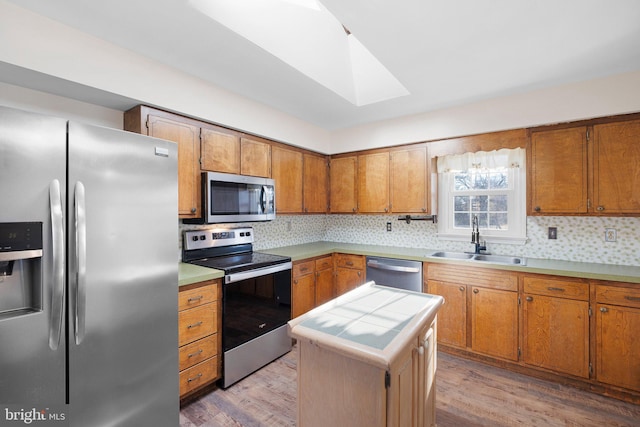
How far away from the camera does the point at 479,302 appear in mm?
2701

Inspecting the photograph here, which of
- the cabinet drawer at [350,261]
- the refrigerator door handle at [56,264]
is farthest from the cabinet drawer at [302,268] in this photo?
the refrigerator door handle at [56,264]

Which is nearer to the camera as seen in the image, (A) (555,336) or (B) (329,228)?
(A) (555,336)

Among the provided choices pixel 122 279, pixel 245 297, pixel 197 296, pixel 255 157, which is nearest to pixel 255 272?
pixel 245 297

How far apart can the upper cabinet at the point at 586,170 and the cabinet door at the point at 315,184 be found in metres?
2.33

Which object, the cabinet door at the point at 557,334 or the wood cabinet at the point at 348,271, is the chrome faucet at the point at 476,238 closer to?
the cabinet door at the point at 557,334

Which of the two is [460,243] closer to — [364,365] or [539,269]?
[539,269]

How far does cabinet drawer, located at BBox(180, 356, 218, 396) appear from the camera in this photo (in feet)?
6.75

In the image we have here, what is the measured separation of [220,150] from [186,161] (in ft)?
1.18

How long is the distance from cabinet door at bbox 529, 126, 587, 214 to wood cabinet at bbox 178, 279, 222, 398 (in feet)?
9.85

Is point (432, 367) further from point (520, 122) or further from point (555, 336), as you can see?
point (520, 122)

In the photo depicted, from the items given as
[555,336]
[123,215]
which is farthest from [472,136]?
[123,215]

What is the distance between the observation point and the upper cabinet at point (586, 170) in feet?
7.58

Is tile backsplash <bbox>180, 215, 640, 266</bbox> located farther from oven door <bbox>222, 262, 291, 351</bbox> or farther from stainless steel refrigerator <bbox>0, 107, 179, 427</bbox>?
stainless steel refrigerator <bbox>0, 107, 179, 427</bbox>

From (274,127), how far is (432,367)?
8.68 feet
